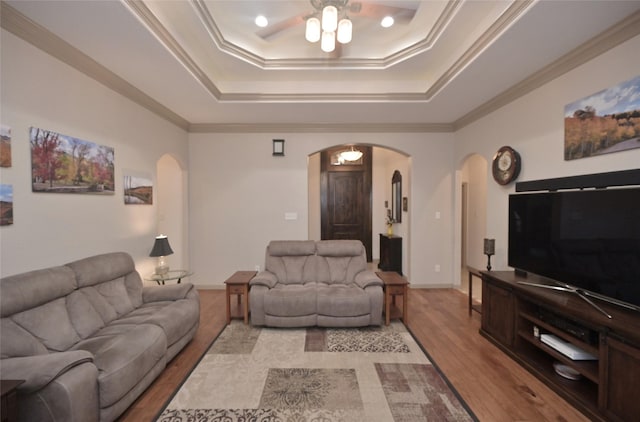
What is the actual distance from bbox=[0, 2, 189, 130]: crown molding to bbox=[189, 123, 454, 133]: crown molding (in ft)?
3.95

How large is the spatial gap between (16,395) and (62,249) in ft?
4.18

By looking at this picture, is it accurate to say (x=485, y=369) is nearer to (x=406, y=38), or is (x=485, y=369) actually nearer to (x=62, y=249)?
(x=406, y=38)

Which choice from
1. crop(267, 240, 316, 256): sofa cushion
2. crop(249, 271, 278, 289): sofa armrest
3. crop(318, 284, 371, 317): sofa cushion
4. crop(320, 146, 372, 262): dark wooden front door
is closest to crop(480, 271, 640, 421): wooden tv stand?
crop(318, 284, 371, 317): sofa cushion

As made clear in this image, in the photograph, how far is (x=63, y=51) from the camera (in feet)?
7.35

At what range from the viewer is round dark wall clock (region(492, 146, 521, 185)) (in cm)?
313

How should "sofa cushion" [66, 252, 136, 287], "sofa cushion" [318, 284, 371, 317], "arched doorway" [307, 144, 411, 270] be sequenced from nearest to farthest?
"sofa cushion" [66, 252, 136, 287] → "sofa cushion" [318, 284, 371, 317] → "arched doorway" [307, 144, 411, 270]

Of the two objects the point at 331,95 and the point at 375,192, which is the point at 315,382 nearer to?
the point at 331,95

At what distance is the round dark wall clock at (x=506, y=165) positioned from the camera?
3.13m

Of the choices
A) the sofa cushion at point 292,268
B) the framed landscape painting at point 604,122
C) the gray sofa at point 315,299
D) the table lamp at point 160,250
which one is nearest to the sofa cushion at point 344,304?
the gray sofa at point 315,299

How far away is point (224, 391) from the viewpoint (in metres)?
2.10

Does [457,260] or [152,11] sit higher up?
[152,11]

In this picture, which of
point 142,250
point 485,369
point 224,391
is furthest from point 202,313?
point 485,369

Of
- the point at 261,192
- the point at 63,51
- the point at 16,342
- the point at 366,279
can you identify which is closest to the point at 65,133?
the point at 63,51

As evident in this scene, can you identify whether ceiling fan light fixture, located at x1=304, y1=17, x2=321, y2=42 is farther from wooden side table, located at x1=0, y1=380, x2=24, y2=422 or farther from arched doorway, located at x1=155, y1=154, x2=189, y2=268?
arched doorway, located at x1=155, y1=154, x2=189, y2=268
